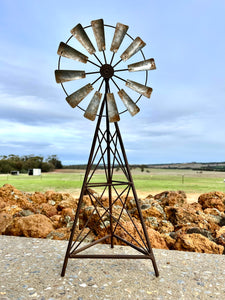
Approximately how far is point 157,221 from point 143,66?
4646mm

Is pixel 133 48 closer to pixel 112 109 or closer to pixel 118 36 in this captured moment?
pixel 118 36

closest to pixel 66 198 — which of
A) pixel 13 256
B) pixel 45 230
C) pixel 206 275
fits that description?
pixel 45 230

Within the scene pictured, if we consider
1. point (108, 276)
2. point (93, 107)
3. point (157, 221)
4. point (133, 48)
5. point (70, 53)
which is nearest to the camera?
point (108, 276)

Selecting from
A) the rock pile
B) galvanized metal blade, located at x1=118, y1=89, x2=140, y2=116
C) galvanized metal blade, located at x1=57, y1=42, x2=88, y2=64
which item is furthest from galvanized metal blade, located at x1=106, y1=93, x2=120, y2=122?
the rock pile

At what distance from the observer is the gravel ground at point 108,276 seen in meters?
3.88

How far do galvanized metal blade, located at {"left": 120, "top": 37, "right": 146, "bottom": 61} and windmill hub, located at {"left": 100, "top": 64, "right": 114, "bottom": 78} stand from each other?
0.35 metres

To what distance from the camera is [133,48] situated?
510 centimetres

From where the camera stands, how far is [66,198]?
10.8m

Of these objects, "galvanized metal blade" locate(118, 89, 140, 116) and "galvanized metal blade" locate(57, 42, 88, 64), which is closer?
"galvanized metal blade" locate(57, 42, 88, 64)

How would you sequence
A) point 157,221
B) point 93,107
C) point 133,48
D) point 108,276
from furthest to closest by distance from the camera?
point 157,221, point 133,48, point 93,107, point 108,276

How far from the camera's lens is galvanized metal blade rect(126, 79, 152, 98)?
A: 514cm

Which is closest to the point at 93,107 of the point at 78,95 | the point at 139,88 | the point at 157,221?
the point at 78,95

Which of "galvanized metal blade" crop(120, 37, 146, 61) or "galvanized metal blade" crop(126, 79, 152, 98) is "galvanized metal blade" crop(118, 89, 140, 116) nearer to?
"galvanized metal blade" crop(126, 79, 152, 98)

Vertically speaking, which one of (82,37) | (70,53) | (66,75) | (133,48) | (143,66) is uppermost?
(82,37)
